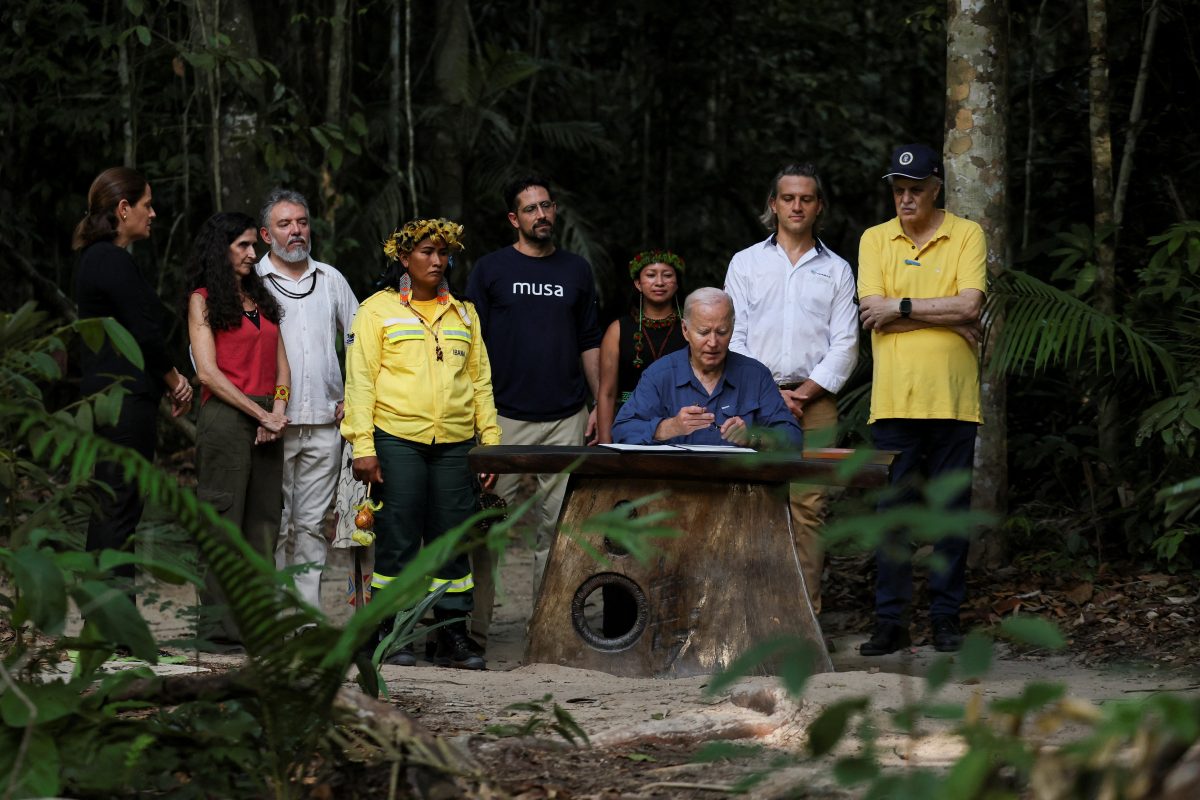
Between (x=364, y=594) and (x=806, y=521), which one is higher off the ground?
(x=806, y=521)

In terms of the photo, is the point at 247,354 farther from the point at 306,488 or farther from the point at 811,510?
the point at 811,510

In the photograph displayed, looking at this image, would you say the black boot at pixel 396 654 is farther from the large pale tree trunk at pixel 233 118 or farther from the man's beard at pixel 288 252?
the large pale tree trunk at pixel 233 118

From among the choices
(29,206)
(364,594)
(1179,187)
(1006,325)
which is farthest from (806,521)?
(29,206)

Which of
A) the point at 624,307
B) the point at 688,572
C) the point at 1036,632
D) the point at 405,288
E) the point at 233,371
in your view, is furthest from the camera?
the point at 624,307

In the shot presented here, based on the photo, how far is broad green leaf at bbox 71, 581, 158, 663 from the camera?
2.70 metres

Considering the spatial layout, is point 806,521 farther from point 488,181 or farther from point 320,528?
point 488,181

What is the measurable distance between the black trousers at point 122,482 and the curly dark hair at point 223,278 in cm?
49

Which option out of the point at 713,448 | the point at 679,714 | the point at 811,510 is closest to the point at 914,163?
the point at 811,510

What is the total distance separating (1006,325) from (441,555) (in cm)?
447

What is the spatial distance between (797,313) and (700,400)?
788 mm

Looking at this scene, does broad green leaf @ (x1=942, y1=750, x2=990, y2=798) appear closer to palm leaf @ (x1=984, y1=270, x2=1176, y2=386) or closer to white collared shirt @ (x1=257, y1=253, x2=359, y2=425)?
palm leaf @ (x1=984, y1=270, x2=1176, y2=386)

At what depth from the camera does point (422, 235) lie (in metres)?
6.13

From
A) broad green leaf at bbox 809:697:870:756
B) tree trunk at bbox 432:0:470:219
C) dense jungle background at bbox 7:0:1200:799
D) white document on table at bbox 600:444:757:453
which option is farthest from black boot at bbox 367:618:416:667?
tree trunk at bbox 432:0:470:219

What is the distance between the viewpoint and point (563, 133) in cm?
1205
